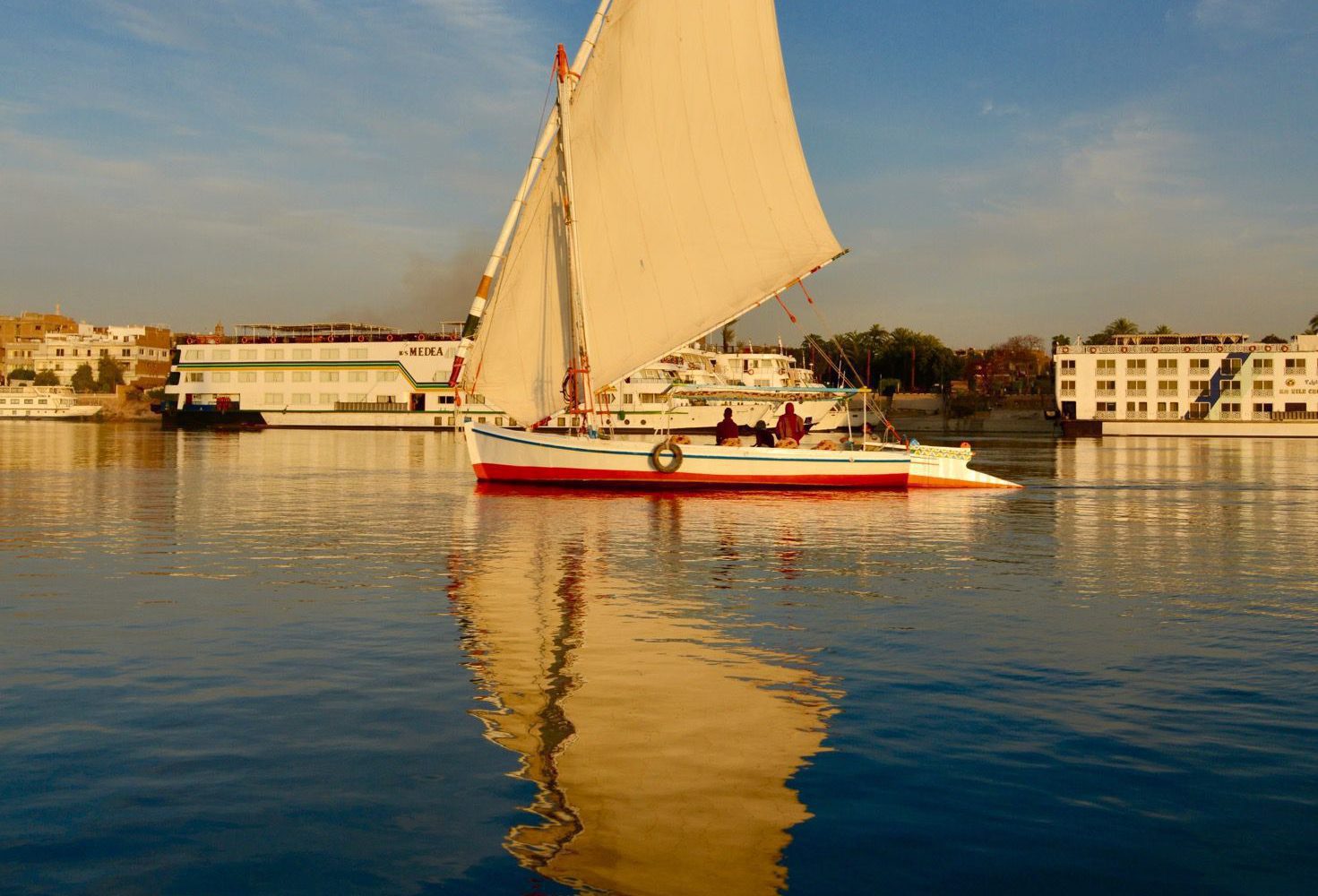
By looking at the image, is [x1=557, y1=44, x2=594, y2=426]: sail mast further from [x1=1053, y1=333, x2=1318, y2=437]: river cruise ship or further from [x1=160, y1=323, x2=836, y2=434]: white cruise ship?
[x1=1053, y1=333, x2=1318, y2=437]: river cruise ship

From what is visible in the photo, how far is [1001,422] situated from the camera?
135250mm

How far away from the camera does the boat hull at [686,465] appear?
3572cm

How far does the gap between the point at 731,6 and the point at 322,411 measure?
9678 centimetres

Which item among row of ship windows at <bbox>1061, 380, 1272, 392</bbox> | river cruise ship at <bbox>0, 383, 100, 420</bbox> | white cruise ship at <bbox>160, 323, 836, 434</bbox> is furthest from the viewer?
river cruise ship at <bbox>0, 383, 100, 420</bbox>

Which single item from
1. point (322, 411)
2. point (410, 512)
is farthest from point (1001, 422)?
point (410, 512)

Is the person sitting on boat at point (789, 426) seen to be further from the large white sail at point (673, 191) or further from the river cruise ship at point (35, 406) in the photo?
the river cruise ship at point (35, 406)

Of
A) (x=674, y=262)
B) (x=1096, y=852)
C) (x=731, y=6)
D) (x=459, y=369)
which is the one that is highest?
(x=731, y=6)

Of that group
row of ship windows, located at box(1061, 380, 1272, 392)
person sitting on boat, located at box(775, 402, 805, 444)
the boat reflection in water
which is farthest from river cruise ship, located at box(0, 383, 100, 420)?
the boat reflection in water

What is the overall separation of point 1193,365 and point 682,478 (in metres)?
96.9

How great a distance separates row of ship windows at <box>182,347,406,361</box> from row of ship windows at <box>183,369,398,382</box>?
1.39m

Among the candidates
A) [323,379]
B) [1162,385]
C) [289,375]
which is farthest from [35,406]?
[1162,385]

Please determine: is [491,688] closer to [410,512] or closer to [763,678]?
[763,678]

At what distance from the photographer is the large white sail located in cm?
3541

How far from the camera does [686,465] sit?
1405 inches
